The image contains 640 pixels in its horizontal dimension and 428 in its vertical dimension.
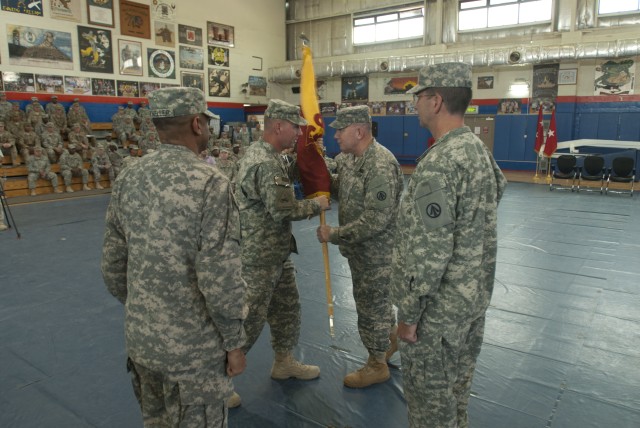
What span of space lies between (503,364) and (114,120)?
15.0 metres

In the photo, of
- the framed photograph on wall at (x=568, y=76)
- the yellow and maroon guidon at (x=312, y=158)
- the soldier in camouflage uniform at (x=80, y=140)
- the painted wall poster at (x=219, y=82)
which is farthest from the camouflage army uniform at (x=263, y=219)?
the painted wall poster at (x=219, y=82)

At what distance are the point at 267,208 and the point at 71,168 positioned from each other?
11.8m

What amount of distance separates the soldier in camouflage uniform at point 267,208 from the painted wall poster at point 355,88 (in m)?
16.7

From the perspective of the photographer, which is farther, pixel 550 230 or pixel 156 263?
pixel 550 230

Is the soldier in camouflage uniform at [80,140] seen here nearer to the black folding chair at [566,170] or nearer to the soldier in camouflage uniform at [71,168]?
the soldier in camouflage uniform at [71,168]

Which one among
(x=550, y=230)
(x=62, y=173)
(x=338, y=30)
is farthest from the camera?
(x=338, y=30)

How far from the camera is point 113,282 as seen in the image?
1928 mm

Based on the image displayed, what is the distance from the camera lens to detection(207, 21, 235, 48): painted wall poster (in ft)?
60.5

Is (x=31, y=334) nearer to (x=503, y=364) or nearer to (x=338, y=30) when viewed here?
(x=503, y=364)

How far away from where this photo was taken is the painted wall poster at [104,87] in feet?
49.7

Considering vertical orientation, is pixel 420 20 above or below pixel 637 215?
above

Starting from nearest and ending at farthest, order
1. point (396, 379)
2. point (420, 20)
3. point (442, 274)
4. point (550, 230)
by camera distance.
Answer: point (442, 274) < point (396, 379) < point (550, 230) < point (420, 20)

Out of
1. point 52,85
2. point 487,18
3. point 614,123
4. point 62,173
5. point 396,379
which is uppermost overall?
point 487,18

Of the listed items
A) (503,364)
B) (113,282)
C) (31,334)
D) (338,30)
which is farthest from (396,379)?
(338,30)
